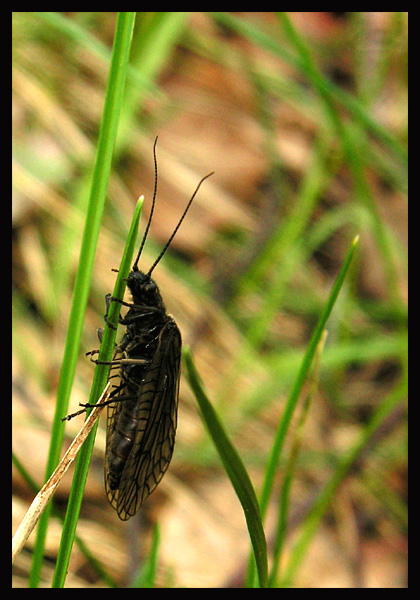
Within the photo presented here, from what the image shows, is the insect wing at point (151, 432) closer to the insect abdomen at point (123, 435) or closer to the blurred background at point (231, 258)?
the insect abdomen at point (123, 435)

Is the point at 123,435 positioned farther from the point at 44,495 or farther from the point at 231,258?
the point at 231,258

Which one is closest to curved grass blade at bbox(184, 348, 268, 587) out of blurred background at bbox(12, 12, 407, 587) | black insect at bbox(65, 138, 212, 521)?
black insect at bbox(65, 138, 212, 521)

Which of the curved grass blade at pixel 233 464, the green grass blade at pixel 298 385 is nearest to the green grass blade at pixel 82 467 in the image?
the curved grass blade at pixel 233 464

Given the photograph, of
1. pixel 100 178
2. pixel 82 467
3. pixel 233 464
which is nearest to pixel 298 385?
pixel 233 464

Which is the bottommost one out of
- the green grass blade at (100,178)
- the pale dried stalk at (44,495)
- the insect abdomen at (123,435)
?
the pale dried stalk at (44,495)
